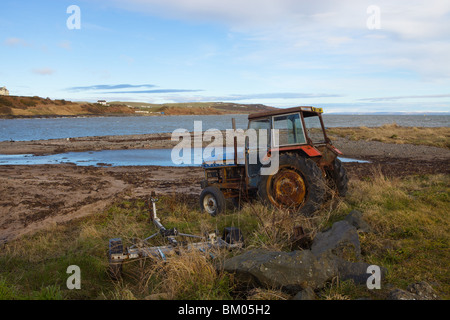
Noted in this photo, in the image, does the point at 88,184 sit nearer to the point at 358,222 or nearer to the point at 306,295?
the point at 358,222

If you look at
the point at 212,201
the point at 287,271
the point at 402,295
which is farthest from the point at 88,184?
the point at 402,295

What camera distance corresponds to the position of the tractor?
7453mm

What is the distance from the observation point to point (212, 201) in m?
9.08

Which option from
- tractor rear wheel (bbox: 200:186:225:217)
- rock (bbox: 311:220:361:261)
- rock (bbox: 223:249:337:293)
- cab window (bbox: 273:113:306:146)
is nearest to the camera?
rock (bbox: 223:249:337:293)

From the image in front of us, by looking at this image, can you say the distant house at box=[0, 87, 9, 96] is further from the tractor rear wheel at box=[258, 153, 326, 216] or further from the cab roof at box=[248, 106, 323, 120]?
the tractor rear wheel at box=[258, 153, 326, 216]

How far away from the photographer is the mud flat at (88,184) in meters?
9.92

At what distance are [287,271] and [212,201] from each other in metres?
5.14

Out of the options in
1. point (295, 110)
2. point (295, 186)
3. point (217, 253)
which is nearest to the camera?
point (217, 253)

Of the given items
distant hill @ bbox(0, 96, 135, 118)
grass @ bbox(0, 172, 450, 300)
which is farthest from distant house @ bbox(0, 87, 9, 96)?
grass @ bbox(0, 172, 450, 300)

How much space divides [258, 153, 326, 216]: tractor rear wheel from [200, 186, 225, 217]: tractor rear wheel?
3.93 ft

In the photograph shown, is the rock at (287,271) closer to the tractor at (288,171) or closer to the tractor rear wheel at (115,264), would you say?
the tractor rear wheel at (115,264)

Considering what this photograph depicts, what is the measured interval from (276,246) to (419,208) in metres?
3.53

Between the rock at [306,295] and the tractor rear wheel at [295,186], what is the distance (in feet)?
11.5

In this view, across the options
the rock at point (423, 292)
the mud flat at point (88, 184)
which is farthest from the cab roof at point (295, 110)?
the rock at point (423, 292)
